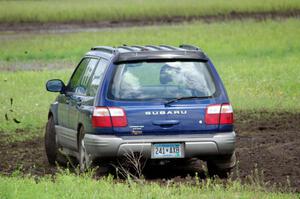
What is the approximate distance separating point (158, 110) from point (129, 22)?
4071cm

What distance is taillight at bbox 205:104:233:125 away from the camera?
14.9 metres

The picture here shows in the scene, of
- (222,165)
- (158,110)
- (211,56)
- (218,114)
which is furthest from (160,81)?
(211,56)

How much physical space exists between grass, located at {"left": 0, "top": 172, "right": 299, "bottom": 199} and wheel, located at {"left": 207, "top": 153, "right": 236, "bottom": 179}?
1.46m

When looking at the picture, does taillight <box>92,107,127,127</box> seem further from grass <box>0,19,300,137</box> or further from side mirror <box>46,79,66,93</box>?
grass <box>0,19,300,137</box>

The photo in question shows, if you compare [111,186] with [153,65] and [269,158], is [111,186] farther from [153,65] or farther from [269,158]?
[269,158]

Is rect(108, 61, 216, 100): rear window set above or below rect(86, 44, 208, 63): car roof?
below

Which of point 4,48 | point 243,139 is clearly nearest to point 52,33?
point 4,48

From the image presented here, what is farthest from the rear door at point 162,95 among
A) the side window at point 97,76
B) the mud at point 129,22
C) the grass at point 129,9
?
the grass at point 129,9

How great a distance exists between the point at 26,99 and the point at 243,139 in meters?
8.37

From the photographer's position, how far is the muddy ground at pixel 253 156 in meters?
15.4

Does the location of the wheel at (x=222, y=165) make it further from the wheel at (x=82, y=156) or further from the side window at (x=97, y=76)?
the side window at (x=97, y=76)

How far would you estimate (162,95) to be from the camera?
15.0m

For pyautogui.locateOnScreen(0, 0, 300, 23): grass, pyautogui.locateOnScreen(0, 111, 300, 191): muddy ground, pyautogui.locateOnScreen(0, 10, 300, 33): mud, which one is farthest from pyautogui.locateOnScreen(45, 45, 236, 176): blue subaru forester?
pyautogui.locateOnScreen(0, 0, 300, 23): grass

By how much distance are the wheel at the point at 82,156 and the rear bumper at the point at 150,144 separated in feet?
0.49
